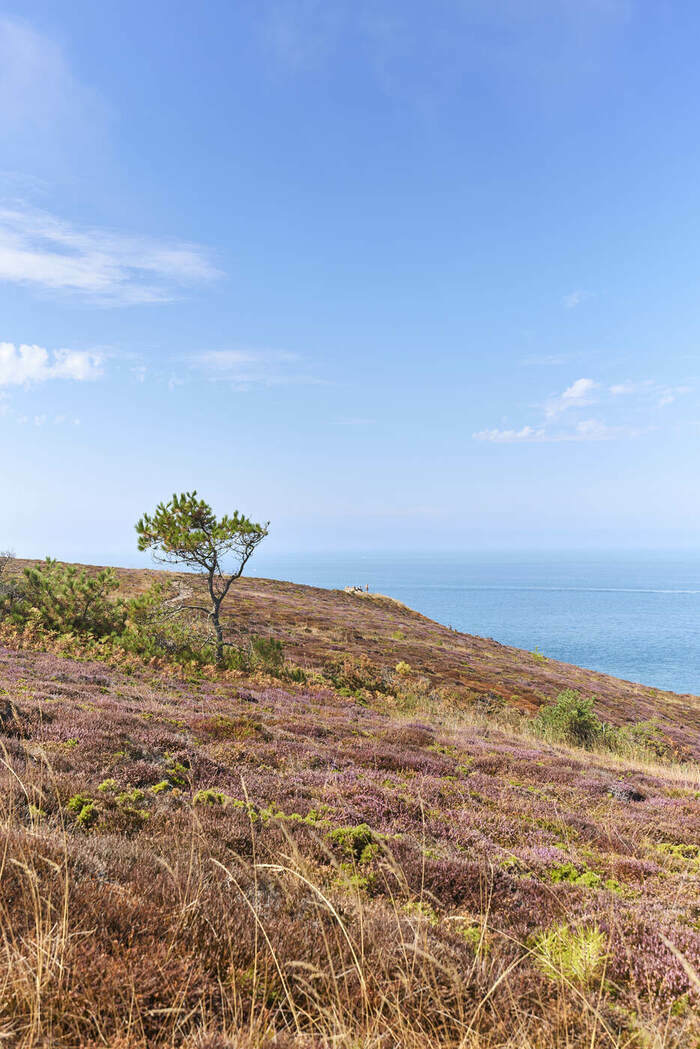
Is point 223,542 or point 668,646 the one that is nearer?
point 223,542

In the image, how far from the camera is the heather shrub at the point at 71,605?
20750 mm

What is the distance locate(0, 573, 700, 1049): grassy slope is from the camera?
2.59 m

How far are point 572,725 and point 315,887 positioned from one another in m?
20.5

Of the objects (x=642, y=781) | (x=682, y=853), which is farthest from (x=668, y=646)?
(x=682, y=853)

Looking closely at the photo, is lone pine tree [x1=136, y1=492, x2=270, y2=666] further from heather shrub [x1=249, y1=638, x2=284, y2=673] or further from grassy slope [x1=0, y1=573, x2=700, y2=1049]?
grassy slope [x1=0, y1=573, x2=700, y2=1049]

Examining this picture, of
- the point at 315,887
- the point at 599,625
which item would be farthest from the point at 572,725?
the point at 599,625

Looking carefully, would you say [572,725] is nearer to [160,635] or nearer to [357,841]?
[357,841]

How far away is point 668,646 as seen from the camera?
92.2 m

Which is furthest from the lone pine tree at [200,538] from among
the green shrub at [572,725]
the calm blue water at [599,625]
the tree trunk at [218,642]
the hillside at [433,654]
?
the calm blue water at [599,625]

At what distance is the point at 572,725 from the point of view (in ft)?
65.1

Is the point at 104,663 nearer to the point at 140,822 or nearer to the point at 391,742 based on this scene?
the point at 391,742

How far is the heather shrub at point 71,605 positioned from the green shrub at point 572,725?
1888 cm

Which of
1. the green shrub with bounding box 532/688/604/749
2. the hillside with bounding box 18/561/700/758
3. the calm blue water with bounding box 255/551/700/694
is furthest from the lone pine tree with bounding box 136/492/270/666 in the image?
the calm blue water with bounding box 255/551/700/694

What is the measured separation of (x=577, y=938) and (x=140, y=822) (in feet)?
14.3
